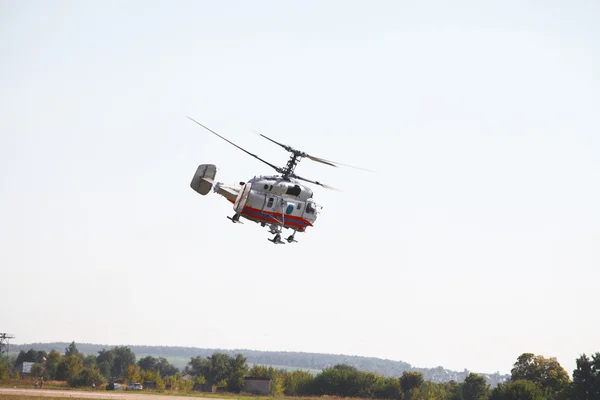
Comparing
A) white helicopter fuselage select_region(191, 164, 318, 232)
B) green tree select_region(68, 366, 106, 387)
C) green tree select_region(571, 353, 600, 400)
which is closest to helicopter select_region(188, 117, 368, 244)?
white helicopter fuselage select_region(191, 164, 318, 232)

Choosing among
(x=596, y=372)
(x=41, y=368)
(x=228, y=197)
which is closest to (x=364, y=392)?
(x=596, y=372)

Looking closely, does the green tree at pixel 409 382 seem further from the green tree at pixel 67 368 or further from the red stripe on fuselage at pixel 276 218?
the red stripe on fuselage at pixel 276 218

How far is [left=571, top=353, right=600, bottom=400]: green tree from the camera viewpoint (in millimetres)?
87875

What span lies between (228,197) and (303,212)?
7.28 meters

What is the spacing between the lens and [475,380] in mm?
120188

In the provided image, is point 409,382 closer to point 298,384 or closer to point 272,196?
point 298,384

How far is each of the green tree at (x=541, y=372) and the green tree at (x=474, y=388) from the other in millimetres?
5154

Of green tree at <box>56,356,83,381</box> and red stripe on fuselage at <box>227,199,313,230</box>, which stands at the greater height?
red stripe on fuselage at <box>227,199,313,230</box>

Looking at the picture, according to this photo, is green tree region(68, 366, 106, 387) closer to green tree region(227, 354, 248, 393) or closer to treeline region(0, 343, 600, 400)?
treeline region(0, 343, 600, 400)

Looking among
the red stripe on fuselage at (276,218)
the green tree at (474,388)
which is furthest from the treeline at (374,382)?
the red stripe on fuselage at (276,218)

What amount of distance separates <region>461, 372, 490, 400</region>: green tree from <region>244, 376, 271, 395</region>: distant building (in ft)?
99.9

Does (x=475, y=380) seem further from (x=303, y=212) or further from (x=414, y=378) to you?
(x=303, y=212)

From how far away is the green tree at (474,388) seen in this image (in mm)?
118188

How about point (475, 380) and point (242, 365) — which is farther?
point (242, 365)
